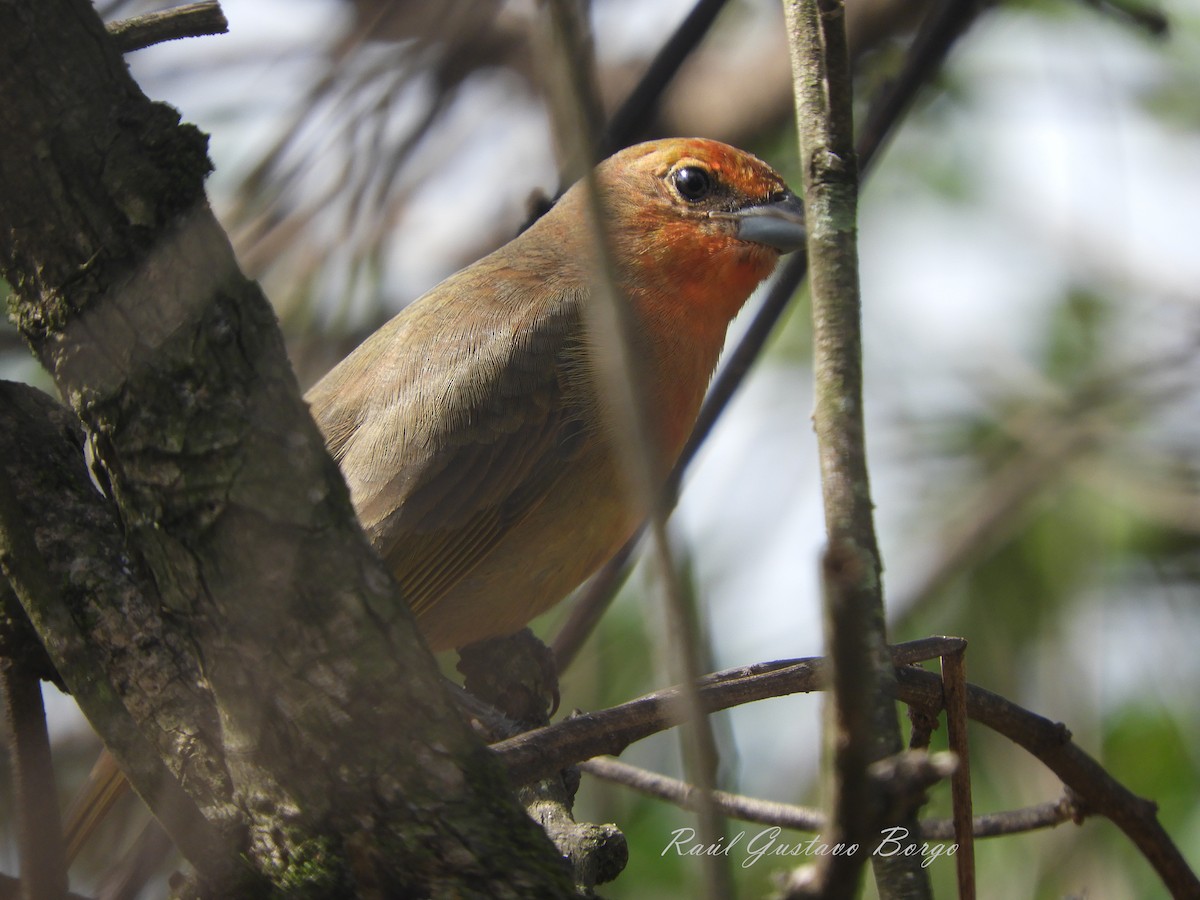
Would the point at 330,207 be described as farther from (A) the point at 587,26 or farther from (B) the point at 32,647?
(B) the point at 32,647

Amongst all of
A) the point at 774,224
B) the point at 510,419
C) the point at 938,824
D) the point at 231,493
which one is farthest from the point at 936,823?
the point at 774,224

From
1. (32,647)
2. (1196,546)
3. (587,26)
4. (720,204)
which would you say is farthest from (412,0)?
(1196,546)

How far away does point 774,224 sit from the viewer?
4.19 metres

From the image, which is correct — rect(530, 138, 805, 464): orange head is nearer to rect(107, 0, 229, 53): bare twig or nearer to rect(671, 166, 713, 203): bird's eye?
rect(671, 166, 713, 203): bird's eye

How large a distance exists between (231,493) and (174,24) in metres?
0.85

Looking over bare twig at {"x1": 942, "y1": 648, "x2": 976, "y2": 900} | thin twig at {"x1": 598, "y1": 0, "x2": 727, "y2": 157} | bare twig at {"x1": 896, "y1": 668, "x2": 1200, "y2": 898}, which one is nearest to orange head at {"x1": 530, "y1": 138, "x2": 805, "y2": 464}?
thin twig at {"x1": 598, "y1": 0, "x2": 727, "y2": 157}

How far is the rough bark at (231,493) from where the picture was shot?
5.37ft

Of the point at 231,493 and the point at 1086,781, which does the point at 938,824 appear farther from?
the point at 231,493

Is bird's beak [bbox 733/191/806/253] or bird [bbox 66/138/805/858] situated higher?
bird's beak [bbox 733/191/806/253]

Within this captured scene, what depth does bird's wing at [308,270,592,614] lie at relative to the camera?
3.62 meters

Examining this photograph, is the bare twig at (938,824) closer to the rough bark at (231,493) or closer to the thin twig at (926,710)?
the thin twig at (926,710)

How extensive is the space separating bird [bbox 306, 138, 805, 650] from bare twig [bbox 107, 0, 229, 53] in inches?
63.7

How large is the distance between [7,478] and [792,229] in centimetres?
278

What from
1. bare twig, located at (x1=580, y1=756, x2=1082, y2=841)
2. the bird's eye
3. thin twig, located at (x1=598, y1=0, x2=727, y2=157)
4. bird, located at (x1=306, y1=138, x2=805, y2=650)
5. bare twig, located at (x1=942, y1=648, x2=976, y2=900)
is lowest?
bare twig, located at (x1=580, y1=756, x2=1082, y2=841)
